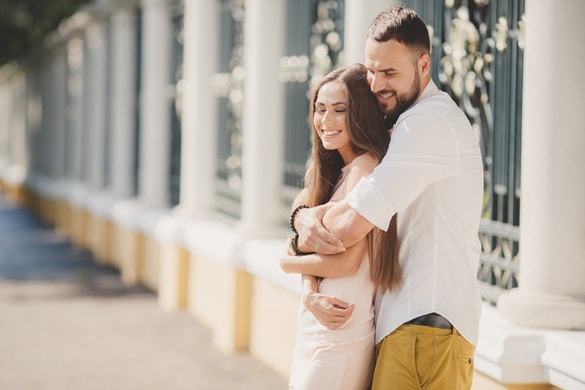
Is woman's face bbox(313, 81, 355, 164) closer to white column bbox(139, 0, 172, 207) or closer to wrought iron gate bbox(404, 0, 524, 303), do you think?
wrought iron gate bbox(404, 0, 524, 303)

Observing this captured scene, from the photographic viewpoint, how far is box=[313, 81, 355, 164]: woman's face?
11.3ft

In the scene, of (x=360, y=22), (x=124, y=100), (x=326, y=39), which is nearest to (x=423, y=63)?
(x=360, y=22)

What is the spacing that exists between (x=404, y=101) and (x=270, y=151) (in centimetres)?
520

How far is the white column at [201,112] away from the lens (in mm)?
10320

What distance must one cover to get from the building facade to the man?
107cm

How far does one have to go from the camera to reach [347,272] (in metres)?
3.44

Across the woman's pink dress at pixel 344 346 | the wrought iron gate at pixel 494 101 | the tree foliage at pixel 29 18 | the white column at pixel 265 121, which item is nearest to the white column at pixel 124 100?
the white column at pixel 265 121

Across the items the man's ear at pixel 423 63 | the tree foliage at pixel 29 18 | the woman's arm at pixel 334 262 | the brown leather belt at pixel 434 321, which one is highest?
the tree foliage at pixel 29 18

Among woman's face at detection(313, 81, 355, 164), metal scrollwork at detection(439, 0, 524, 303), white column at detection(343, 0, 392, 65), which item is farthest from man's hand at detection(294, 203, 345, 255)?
white column at detection(343, 0, 392, 65)

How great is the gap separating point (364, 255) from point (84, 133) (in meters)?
15.2

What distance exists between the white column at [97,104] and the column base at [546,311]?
12001mm

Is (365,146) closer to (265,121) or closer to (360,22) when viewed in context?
(360,22)

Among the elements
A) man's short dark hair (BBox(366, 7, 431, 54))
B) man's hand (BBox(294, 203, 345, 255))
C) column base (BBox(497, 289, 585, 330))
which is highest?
man's short dark hair (BBox(366, 7, 431, 54))

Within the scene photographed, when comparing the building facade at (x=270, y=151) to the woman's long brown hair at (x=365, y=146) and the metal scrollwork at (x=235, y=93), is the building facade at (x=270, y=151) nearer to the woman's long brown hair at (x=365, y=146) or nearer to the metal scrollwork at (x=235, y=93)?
the metal scrollwork at (x=235, y=93)
